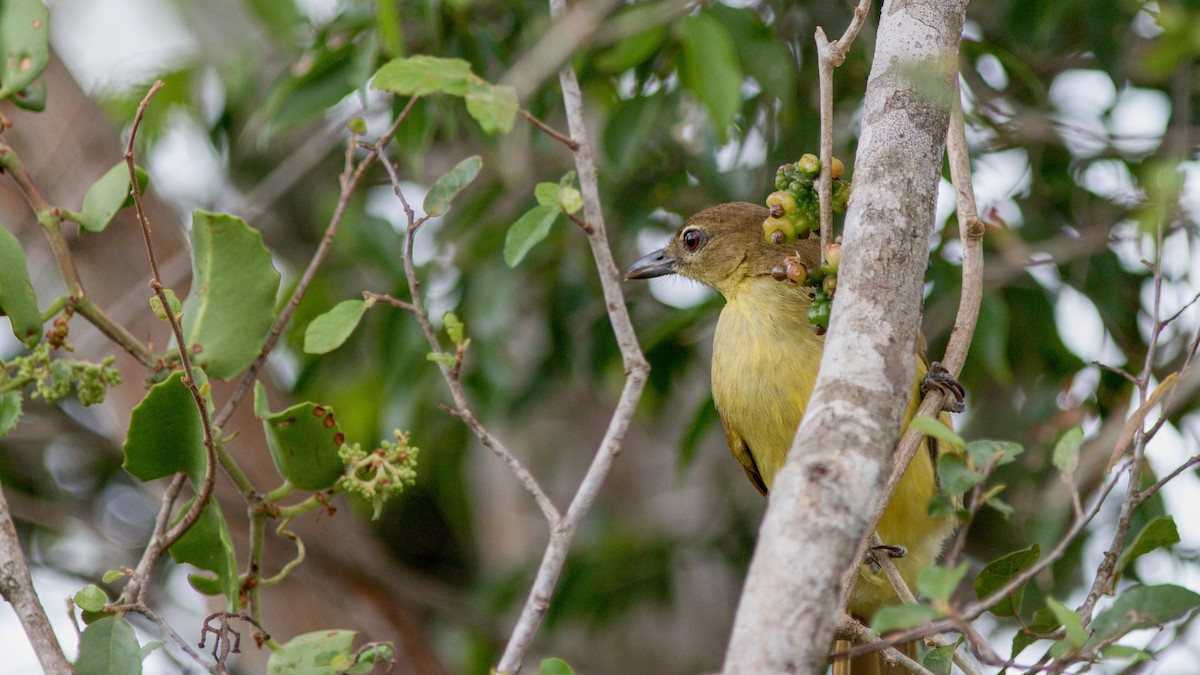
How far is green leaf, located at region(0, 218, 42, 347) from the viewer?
213 centimetres

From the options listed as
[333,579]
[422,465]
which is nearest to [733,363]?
[333,579]

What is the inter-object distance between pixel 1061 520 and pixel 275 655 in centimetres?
266

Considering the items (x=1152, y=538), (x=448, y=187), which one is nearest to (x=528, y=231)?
(x=448, y=187)

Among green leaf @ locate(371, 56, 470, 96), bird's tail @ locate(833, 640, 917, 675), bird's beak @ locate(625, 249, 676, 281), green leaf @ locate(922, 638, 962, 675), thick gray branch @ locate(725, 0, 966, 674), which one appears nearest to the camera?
thick gray branch @ locate(725, 0, 966, 674)

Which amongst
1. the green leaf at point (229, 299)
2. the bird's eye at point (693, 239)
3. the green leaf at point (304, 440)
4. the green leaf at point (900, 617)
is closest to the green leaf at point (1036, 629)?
the green leaf at point (900, 617)

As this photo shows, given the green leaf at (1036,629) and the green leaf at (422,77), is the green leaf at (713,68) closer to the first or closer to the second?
the green leaf at (422,77)

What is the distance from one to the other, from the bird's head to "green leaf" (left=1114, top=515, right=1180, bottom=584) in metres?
1.62

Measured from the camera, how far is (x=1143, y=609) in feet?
5.95

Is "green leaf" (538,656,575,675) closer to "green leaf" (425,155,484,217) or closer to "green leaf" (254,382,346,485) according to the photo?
"green leaf" (254,382,346,485)

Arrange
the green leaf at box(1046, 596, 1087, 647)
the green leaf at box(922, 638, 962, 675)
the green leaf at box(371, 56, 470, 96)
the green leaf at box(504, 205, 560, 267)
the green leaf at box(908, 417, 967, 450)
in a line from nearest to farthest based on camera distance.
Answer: the green leaf at box(1046, 596, 1087, 647) < the green leaf at box(908, 417, 967, 450) < the green leaf at box(922, 638, 962, 675) < the green leaf at box(371, 56, 470, 96) < the green leaf at box(504, 205, 560, 267)

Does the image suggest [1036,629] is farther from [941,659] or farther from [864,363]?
[864,363]

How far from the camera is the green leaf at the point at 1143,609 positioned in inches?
70.8

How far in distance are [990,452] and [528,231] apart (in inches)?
40.0

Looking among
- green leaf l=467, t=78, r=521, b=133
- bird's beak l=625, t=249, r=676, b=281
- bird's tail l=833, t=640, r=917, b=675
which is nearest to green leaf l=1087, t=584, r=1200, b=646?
green leaf l=467, t=78, r=521, b=133
